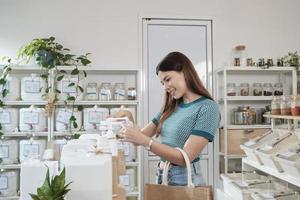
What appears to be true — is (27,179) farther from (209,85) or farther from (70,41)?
(209,85)

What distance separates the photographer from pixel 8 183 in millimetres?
3010

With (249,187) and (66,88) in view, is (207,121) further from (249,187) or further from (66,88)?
(66,88)

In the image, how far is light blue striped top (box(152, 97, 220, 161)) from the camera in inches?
54.4

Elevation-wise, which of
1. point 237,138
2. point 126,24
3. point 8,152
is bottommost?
point 8,152

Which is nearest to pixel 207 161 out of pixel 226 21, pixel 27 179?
pixel 226 21

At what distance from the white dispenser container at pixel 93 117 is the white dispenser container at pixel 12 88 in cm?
73

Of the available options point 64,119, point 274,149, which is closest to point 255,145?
point 274,149

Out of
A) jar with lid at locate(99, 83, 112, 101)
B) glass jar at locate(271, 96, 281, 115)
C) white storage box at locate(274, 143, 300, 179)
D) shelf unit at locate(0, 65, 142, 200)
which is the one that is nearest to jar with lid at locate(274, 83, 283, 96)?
glass jar at locate(271, 96, 281, 115)

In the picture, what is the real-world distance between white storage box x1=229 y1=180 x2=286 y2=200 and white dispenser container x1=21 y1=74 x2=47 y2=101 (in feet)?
6.52

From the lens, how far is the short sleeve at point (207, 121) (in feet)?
4.51

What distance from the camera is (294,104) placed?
78.5 inches

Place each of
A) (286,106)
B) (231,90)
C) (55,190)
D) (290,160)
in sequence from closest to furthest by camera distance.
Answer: (55,190), (290,160), (286,106), (231,90)

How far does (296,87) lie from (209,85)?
0.93m

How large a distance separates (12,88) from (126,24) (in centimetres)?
135
